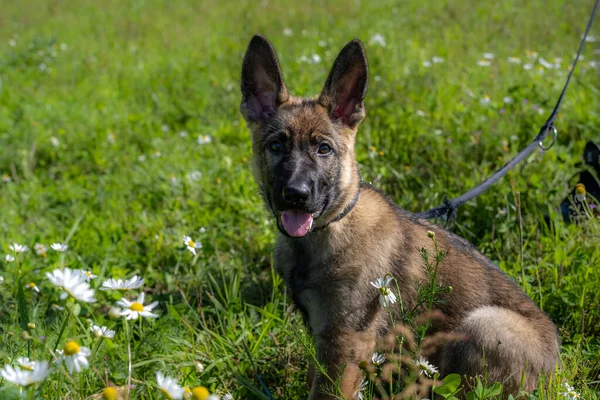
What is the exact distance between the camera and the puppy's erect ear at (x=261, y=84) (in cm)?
290

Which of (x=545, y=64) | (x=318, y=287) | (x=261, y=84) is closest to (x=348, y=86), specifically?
(x=261, y=84)

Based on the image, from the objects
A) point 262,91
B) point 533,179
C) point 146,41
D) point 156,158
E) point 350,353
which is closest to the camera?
point 350,353

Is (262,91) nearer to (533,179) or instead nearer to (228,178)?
(228,178)

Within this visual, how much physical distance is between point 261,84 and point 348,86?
18.5 inches

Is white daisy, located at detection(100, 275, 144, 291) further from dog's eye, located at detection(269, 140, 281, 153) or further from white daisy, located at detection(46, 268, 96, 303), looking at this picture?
dog's eye, located at detection(269, 140, 281, 153)

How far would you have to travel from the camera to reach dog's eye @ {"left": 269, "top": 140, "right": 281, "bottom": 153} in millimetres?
2828

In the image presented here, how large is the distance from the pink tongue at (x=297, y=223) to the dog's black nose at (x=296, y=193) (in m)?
0.11

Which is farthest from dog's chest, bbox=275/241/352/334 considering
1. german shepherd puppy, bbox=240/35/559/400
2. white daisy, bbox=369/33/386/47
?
white daisy, bbox=369/33/386/47

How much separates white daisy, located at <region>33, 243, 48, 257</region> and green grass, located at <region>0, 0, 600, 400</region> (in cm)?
7

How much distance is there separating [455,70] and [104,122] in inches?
144

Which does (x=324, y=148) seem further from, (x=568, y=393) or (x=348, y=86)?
(x=568, y=393)

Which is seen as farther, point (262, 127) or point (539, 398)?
point (262, 127)

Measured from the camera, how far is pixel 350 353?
2.47m

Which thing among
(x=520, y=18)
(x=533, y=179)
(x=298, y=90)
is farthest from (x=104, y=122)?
(x=520, y=18)
